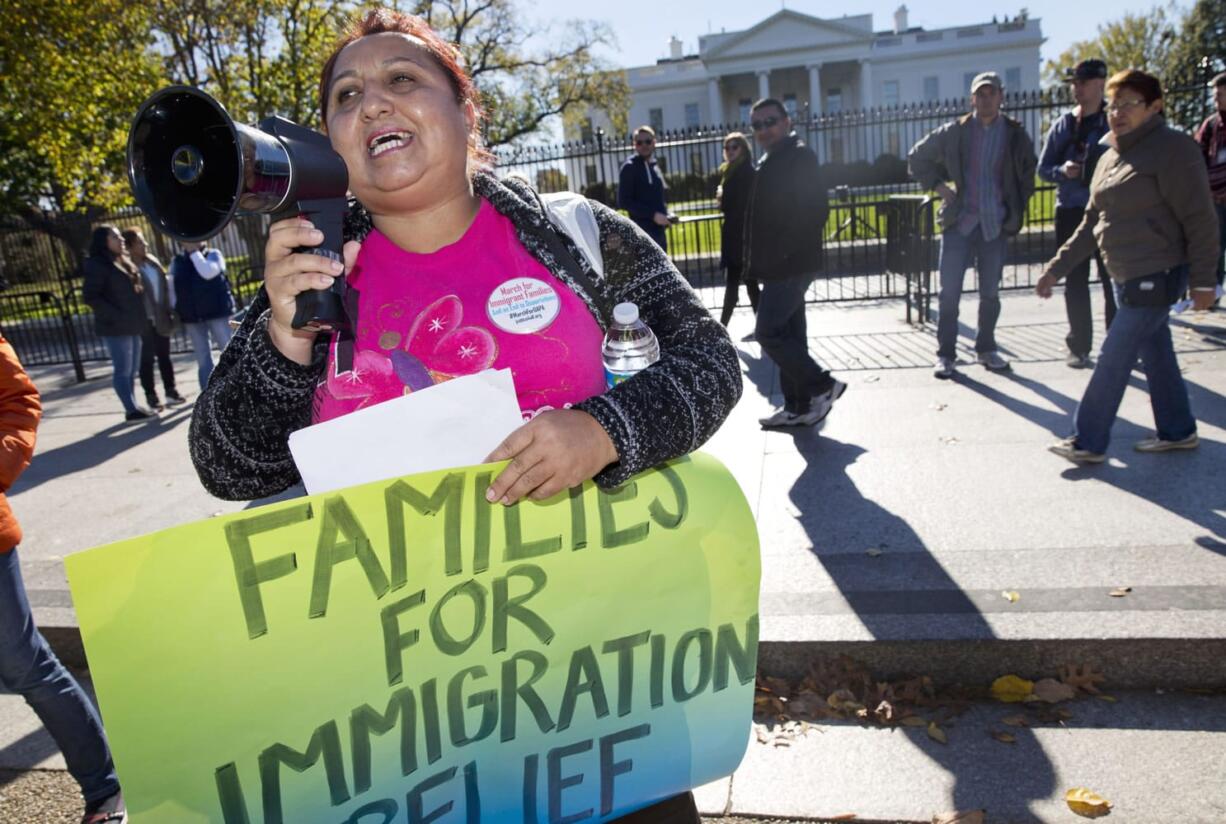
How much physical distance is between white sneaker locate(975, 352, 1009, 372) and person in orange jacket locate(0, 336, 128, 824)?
6.39m

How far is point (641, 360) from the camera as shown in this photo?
1.64 m

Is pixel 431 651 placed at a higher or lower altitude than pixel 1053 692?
higher

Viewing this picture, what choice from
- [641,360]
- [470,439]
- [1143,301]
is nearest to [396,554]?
[470,439]

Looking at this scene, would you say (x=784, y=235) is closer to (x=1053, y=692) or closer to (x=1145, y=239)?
(x=1145, y=239)

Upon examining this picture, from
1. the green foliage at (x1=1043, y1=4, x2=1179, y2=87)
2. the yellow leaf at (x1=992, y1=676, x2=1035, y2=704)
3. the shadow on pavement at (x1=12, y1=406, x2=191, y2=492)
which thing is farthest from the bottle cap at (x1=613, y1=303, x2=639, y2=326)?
the green foliage at (x1=1043, y1=4, x2=1179, y2=87)

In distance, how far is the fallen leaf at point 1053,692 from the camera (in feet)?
9.92

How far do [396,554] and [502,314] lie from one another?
47 centimetres

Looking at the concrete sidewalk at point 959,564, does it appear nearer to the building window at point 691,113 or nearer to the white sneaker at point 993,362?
the white sneaker at point 993,362

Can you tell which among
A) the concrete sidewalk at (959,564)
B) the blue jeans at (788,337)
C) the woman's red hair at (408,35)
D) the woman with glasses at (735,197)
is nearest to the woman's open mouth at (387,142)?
the woman's red hair at (408,35)

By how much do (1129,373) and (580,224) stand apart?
4008 mm

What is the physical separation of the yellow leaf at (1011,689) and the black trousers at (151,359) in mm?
8368

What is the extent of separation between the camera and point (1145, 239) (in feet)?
14.9

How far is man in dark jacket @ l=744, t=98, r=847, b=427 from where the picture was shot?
584cm

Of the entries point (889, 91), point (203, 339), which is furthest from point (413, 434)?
point (889, 91)
